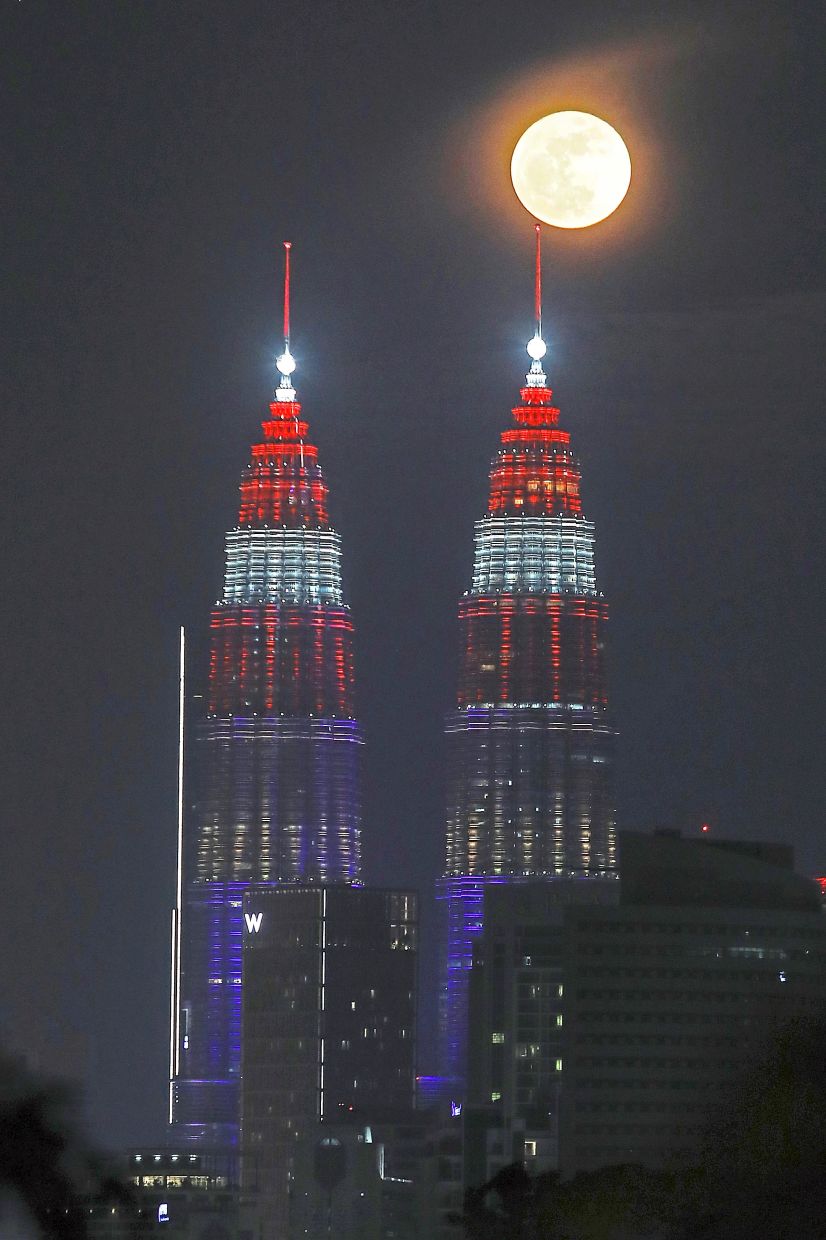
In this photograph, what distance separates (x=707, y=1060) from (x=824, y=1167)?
61.5 m

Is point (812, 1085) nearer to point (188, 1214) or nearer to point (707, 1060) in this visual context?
point (707, 1060)

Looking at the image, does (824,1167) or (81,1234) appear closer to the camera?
(81,1234)

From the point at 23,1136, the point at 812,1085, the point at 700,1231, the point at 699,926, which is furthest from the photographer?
the point at 699,926

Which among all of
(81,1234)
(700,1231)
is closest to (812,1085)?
(700,1231)

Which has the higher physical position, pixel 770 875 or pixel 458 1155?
pixel 770 875

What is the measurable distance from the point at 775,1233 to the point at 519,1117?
126 metres

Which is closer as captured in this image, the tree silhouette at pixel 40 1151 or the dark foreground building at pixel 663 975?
the tree silhouette at pixel 40 1151

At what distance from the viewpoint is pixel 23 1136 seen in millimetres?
54875

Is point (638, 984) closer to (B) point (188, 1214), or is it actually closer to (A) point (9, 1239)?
(B) point (188, 1214)

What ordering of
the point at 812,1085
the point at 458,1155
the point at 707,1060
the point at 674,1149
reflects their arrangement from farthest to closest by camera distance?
the point at 458,1155
the point at 707,1060
the point at 674,1149
the point at 812,1085

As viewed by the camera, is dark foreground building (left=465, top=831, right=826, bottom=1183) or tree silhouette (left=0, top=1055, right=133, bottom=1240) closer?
tree silhouette (left=0, top=1055, right=133, bottom=1240)

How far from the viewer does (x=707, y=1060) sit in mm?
135500

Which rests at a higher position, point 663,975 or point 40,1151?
point 663,975

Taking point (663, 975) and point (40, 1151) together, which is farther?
point (663, 975)
